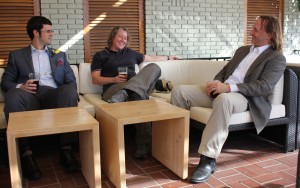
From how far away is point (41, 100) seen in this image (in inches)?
111

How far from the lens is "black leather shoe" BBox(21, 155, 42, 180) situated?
2348 mm

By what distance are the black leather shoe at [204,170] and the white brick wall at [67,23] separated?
2485 mm

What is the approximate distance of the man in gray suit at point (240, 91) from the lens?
2.32 meters

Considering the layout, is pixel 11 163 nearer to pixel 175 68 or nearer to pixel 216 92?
pixel 216 92

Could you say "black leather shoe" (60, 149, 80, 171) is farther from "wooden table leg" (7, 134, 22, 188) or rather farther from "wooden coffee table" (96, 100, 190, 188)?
"wooden table leg" (7, 134, 22, 188)

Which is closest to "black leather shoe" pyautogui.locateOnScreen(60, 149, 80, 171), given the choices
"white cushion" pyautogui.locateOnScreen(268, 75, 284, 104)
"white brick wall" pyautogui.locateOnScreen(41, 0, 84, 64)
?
"white cushion" pyautogui.locateOnScreen(268, 75, 284, 104)

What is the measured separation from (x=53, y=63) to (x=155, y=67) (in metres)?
0.98

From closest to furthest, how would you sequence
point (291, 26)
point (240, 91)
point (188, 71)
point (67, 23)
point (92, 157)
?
point (92, 157), point (240, 91), point (188, 71), point (67, 23), point (291, 26)

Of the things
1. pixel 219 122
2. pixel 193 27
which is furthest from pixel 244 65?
pixel 193 27

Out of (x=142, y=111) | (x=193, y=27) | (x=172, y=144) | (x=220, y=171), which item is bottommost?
(x=220, y=171)

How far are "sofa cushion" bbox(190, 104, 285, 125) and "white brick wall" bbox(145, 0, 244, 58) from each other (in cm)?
203

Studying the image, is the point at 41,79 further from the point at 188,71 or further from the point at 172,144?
the point at 188,71

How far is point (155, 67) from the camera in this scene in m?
3.01

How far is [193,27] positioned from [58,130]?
3.30 metres
